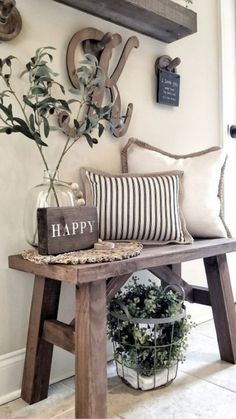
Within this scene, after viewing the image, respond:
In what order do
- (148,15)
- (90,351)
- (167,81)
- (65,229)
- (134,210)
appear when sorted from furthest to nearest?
(167,81)
(148,15)
(134,210)
(65,229)
(90,351)

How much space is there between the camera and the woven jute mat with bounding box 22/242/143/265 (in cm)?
101

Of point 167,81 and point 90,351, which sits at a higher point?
point 167,81

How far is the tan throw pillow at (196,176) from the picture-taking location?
1.54 meters

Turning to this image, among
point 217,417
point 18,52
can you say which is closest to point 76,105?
point 18,52

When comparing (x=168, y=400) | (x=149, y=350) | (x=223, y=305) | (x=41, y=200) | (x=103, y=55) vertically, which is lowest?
(x=168, y=400)

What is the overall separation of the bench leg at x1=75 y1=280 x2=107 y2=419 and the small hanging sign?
1116 mm

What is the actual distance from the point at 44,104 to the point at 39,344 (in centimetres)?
82

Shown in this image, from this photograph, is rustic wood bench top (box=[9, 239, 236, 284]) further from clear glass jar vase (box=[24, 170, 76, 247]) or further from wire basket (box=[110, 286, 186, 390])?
wire basket (box=[110, 286, 186, 390])

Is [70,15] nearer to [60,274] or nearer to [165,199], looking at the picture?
[165,199]

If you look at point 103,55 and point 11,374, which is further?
Result: point 103,55

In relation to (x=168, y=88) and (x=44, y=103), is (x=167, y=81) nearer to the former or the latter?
(x=168, y=88)

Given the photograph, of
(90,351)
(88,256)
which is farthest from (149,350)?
(88,256)

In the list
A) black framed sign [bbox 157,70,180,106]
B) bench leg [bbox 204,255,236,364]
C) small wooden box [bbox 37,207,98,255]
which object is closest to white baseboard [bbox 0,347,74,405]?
small wooden box [bbox 37,207,98,255]

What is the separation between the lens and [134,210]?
1.40 metres
